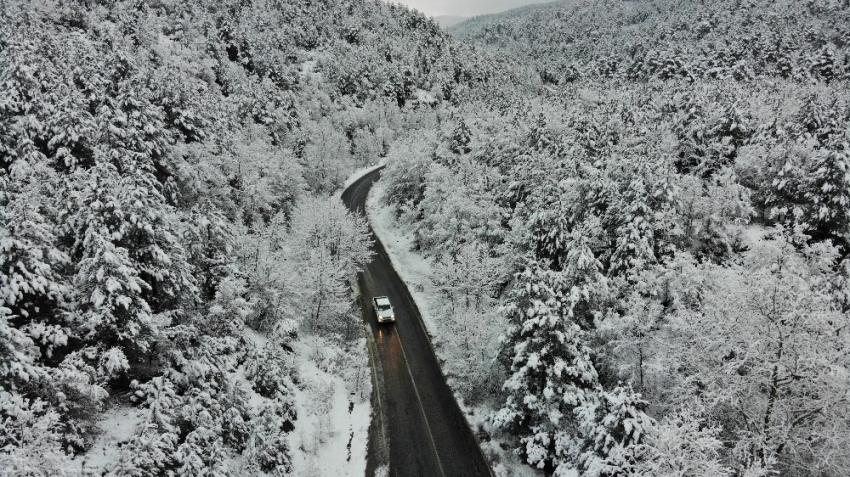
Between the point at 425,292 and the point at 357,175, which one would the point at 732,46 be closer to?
the point at 357,175

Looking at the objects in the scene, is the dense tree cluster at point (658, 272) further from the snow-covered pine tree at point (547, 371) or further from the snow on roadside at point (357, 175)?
the snow on roadside at point (357, 175)

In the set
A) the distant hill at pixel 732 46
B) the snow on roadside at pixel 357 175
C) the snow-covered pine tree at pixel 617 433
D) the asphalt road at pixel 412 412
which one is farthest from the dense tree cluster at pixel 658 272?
the distant hill at pixel 732 46

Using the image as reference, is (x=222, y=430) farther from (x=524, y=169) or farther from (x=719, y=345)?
(x=524, y=169)

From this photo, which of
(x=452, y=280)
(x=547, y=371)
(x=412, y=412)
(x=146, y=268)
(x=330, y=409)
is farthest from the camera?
(x=452, y=280)

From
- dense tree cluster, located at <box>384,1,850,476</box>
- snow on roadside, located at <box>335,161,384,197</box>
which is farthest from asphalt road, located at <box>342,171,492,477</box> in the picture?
snow on roadside, located at <box>335,161,384,197</box>

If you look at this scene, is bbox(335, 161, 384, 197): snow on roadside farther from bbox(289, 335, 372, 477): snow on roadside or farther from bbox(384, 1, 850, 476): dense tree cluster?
bbox(289, 335, 372, 477): snow on roadside

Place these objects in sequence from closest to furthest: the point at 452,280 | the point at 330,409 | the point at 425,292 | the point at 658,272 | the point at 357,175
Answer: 1. the point at 658,272
2. the point at 330,409
3. the point at 452,280
4. the point at 425,292
5. the point at 357,175

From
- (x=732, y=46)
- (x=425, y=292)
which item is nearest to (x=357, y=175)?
(x=425, y=292)

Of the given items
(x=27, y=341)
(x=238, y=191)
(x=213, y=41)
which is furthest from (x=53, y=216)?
(x=213, y=41)
